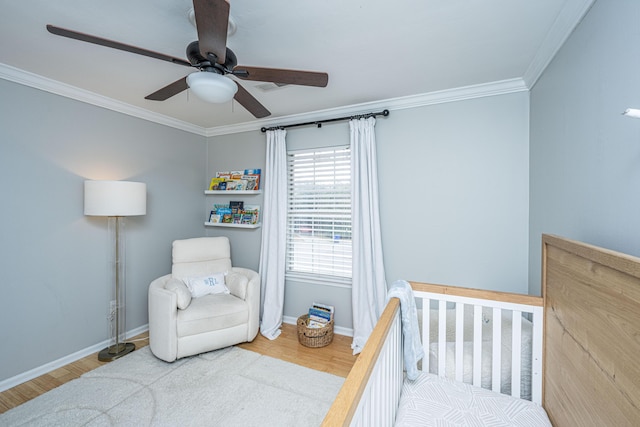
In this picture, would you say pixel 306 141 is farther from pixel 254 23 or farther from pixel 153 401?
pixel 153 401

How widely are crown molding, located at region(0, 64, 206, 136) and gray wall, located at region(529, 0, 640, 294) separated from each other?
363 centimetres

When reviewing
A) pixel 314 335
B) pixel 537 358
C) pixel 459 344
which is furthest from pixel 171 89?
pixel 537 358

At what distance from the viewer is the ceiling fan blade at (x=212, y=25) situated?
0.97 metres

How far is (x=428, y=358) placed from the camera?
157 centimetres

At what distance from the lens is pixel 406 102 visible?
2645mm

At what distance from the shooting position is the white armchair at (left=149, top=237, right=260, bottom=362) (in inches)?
91.6

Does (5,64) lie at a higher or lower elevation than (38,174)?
higher

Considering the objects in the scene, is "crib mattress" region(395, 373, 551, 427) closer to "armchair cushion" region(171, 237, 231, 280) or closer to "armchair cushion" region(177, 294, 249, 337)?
"armchair cushion" region(177, 294, 249, 337)

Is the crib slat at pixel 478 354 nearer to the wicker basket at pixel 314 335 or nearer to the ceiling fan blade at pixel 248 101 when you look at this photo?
the wicker basket at pixel 314 335

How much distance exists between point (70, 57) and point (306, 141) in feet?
6.68

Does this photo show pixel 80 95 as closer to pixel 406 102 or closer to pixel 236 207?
pixel 236 207

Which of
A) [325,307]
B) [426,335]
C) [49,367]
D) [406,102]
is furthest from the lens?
[325,307]

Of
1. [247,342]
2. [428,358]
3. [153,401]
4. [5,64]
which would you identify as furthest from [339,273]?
[5,64]

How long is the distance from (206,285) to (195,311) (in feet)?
1.46
